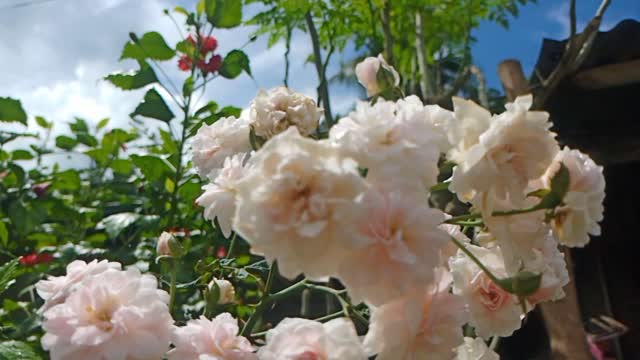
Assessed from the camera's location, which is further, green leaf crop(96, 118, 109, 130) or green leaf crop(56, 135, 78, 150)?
green leaf crop(96, 118, 109, 130)

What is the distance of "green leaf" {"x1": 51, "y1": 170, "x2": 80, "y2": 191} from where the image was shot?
5.06 feet

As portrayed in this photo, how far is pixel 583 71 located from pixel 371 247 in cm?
207

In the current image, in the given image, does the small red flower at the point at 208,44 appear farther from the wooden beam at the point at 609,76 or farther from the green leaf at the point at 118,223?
the wooden beam at the point at 609,76

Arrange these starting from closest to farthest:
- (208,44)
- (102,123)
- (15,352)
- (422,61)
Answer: (15,352)
(208,44)
(102,123)
(422,61)

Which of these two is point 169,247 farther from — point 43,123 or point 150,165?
point 43,123

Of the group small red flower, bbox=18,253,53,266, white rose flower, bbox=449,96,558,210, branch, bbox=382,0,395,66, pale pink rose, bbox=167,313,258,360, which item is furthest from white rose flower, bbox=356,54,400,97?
branch, bbox=382,0,395,66

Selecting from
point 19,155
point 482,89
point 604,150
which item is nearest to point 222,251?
point 19,155

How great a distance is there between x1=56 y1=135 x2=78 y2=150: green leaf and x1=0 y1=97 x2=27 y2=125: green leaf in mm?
370

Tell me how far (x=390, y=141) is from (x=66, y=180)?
4.40 feet

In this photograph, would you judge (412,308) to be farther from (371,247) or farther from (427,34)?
(427,34)

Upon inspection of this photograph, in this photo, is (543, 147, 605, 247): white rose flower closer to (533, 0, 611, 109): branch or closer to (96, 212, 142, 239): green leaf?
(96, 212, 142, 239): green leaf

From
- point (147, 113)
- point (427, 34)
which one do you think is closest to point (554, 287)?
point (147, 113)

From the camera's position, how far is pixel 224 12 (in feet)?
3.93

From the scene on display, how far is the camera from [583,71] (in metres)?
2.18
